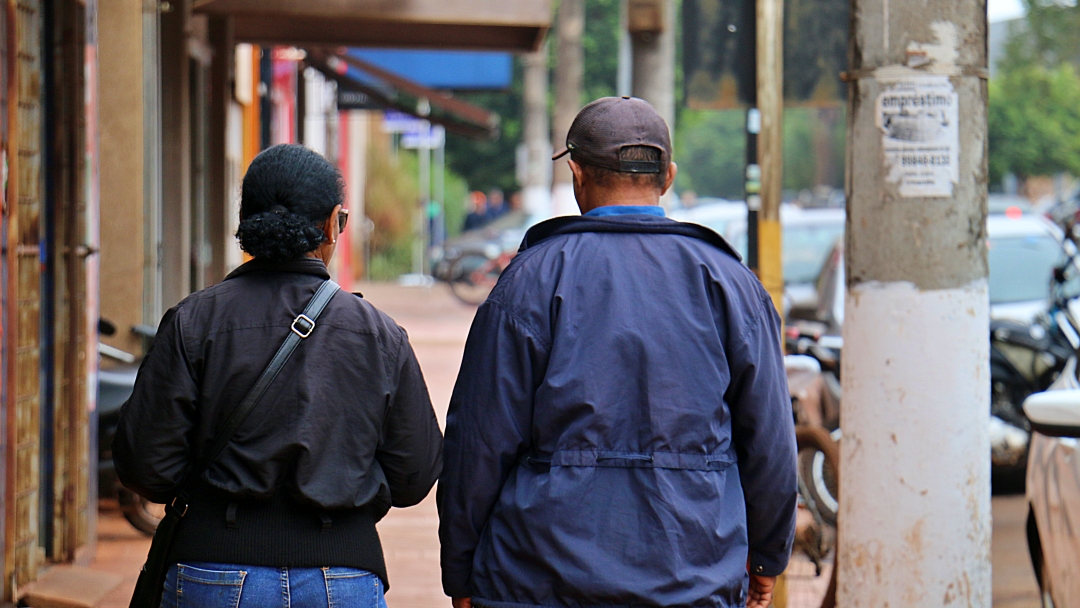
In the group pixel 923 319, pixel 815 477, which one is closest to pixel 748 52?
pixel 923 319

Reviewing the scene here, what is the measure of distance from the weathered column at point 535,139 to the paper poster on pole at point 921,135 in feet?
67.3

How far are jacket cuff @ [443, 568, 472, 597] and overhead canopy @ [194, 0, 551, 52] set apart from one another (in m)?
5.39

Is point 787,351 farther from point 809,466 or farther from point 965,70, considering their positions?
point 965,70

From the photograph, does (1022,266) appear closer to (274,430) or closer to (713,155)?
(274,430)

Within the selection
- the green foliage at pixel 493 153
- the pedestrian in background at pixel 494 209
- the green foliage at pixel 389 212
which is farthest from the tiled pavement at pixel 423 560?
the green foliage at pixel 493 153

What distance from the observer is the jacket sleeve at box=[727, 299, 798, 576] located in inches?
107

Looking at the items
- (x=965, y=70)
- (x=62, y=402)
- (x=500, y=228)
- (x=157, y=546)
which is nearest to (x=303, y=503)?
(x=157, y=546)

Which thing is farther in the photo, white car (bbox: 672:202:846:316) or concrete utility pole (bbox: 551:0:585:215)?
concrete utility pole (bbox: 551:0:585:215)

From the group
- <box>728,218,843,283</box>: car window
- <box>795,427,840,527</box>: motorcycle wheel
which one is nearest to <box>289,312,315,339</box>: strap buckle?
<box>795,427,840,527</box>: motorcycle wheel

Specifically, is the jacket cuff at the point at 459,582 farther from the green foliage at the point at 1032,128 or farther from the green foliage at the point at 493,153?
the green foliage at the point at 1032,128

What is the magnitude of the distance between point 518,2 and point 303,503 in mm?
5846

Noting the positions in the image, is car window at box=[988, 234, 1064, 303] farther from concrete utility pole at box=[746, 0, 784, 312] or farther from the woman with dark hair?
the woman with dark hair

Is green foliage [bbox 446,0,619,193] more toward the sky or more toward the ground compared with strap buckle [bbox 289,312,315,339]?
more toward the sky

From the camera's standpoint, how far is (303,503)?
2.68 metres
